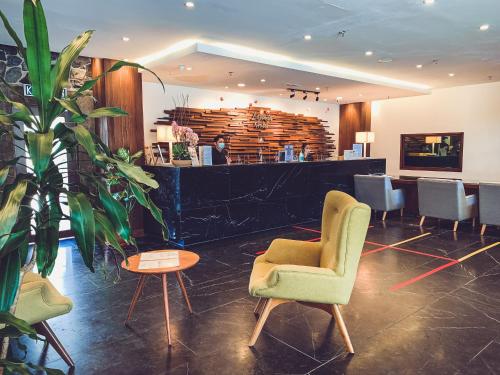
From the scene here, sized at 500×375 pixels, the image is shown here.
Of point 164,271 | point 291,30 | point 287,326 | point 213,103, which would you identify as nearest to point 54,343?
point 164,271

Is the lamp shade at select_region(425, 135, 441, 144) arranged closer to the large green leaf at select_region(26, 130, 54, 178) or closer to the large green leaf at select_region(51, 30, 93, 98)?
the large green leaf at select_region(51, 30, 93, 98)

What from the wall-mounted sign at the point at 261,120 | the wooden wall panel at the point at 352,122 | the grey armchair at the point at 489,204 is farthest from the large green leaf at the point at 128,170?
the wooden wall panel at the point at 352,122

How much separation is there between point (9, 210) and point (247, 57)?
513 cm

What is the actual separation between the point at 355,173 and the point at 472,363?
5.90 meters

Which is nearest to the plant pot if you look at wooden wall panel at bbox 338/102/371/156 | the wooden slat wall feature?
the wooden slat wall feature

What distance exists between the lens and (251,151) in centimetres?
949

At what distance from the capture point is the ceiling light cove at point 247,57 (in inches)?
210

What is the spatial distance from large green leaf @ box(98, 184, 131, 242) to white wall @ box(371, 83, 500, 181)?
955 centimetres

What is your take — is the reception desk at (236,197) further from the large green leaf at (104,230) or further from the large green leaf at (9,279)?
the large green leaf at (9,279)

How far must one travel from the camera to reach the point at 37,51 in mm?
1222

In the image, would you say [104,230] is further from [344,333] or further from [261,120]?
[261,120]

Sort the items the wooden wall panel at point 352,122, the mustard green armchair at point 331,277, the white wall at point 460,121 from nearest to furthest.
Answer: the mustard green armchair at point 331,277 → the white wall at point 460,121 → the wooden wall panel at point 352,122

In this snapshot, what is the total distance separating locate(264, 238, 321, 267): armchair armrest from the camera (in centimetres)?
323

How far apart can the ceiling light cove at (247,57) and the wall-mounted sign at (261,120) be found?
265cm
